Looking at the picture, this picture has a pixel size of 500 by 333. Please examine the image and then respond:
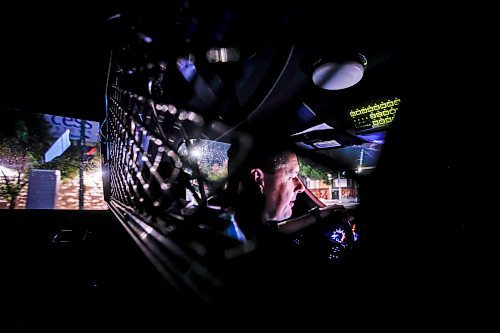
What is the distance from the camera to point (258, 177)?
3.01m

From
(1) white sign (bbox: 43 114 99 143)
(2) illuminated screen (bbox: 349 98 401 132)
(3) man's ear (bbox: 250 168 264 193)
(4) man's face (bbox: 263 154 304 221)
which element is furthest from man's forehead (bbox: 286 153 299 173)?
(1) white sign (bbox: 43 114 99 143)

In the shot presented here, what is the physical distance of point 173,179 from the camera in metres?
1.44

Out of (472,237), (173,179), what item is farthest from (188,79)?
(472,237)

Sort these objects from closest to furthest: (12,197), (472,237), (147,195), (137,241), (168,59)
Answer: (472,237) → (137,241) → (168,59) → (147,195) → (12,197)

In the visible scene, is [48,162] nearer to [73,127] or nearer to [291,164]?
[73,127]

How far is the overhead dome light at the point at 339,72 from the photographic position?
253 cm

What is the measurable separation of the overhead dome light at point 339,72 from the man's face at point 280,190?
1.07 m

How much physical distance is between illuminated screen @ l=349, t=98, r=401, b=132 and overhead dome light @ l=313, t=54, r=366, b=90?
180cm

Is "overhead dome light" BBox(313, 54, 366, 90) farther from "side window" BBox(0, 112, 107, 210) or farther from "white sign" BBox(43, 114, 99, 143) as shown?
"side window" BBox(0, 112, 107, 210)

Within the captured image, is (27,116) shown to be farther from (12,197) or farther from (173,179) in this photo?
(173,179)

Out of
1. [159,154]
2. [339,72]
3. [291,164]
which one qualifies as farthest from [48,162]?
[339,72]

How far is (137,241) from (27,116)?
7.63 meters

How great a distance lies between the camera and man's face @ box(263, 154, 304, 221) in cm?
290

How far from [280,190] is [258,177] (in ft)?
1.14
